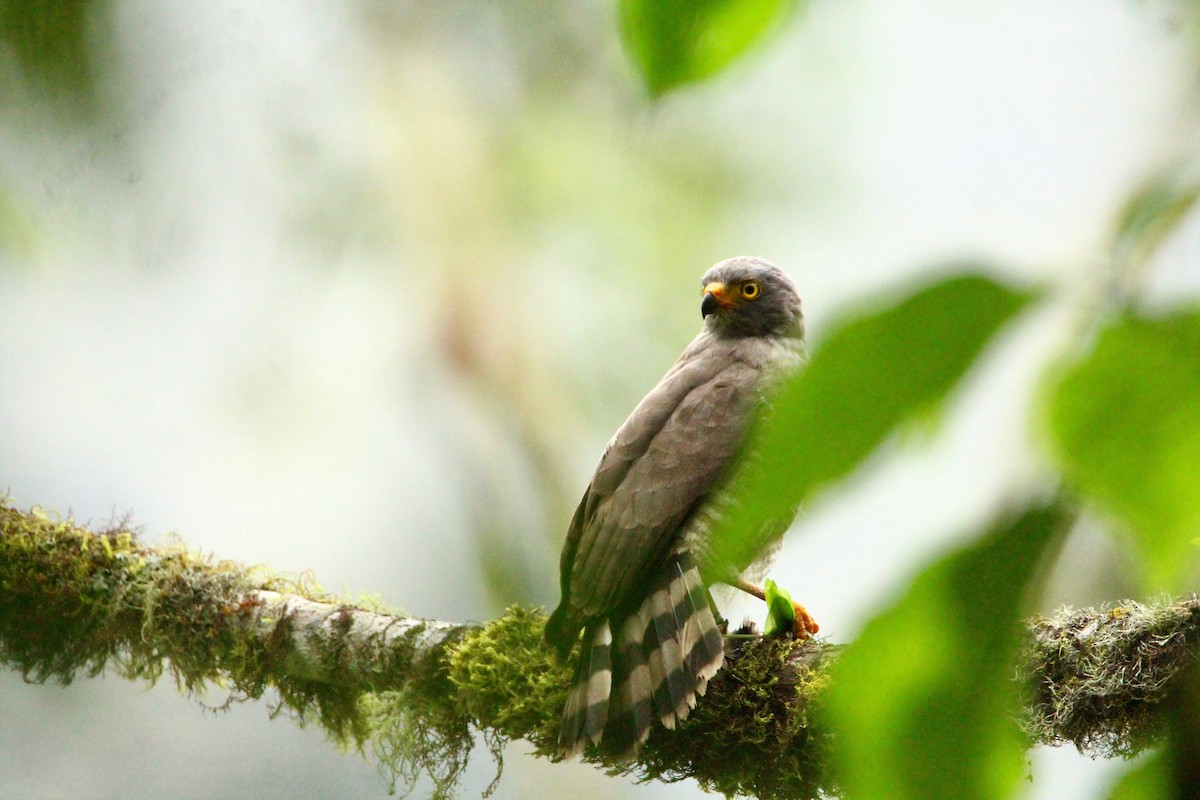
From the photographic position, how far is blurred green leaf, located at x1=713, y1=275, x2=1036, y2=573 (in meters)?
0.15

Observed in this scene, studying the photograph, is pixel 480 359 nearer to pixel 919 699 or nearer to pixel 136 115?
pixel 136 115

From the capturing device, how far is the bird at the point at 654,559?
150cm

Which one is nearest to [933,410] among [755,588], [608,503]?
[608,503]

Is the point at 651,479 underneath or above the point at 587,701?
above

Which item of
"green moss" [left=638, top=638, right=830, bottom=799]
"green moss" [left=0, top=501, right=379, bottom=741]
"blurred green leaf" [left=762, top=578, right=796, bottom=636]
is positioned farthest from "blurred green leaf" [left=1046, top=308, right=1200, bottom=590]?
"green moss" [left=0, top=501, right=379, bottom=741]

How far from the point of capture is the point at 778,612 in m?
1.55

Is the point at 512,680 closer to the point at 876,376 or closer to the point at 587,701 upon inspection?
the point at 587,701

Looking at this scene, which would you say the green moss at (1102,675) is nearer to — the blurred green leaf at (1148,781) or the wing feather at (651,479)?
the wing feather at (651,479)

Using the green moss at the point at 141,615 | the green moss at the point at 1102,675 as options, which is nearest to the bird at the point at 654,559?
the green moss at the point at 1102,675

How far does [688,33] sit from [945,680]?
138 millimetres

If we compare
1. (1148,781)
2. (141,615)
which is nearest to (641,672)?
(141,615)

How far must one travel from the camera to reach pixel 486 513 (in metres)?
3.71

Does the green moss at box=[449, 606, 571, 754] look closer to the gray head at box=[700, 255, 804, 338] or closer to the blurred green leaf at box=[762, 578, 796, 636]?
the blurred green leaf at box=[762, 578, 796, 636]

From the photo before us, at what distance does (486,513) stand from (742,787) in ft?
7.53
